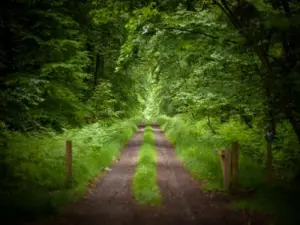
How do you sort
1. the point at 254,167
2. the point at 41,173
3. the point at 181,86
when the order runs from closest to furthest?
the point at 41,173 → the point at 254,167 → the point at 181,86

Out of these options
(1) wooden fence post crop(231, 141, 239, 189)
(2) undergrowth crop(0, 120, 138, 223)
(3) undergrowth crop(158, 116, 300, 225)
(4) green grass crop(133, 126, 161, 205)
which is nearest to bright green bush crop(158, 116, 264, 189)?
(3) undergrowth crop(158, 116, 300, 225)

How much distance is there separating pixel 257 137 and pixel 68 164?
8956 mm

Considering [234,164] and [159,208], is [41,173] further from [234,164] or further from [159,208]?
[234,164]

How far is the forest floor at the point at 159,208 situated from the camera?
9328 millimetres

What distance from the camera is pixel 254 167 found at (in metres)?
13.9

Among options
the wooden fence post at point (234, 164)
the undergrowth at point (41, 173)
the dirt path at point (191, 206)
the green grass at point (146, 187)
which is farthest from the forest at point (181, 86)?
the green grass at point (146, 187)

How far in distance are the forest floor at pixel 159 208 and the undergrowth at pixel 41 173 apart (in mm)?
435

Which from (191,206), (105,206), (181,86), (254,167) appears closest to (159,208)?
→ (191,206)

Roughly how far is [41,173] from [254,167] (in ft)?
24.8

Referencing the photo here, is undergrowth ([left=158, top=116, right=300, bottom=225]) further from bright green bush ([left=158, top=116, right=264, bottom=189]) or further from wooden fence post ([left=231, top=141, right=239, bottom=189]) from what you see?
wooden fence post ([left=231, top=141, right=239, bottom=189])

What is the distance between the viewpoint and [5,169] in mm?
11453

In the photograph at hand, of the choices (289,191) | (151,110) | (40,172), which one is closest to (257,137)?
(289,191)

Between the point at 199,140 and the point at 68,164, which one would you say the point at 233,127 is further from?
the point at 68,164

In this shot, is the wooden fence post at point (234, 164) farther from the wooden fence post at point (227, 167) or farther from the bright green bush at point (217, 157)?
the bright green bush at point (217, 157)
